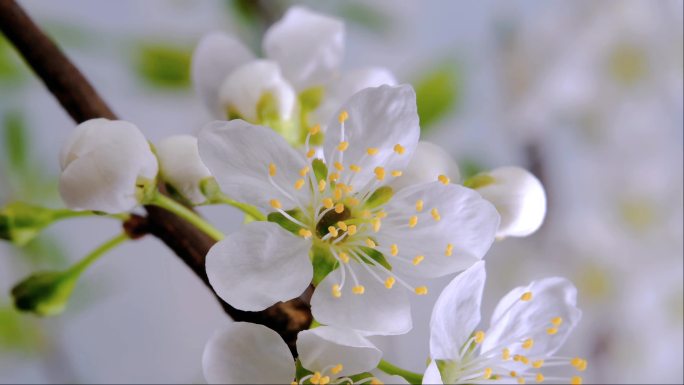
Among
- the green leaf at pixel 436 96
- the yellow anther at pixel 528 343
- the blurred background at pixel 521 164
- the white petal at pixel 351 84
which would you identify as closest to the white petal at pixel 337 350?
the yellow anther at pixel 528 343

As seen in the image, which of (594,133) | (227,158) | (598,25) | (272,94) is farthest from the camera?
(594,133)

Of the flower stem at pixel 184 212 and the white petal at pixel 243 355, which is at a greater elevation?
the flower stem at pixel 184 212

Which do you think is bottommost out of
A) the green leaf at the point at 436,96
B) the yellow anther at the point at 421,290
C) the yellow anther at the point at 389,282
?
the yellow anther at the point at 389,282

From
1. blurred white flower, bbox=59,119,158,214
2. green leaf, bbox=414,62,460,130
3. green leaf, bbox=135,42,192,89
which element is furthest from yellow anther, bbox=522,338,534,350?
green leaf, bbox=135,42,192,89

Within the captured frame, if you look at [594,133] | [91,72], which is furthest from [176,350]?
[594,133]

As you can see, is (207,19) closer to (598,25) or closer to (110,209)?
(598,25)

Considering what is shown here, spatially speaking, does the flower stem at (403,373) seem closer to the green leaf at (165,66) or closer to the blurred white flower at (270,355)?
the blurred white flower at (270,355)
